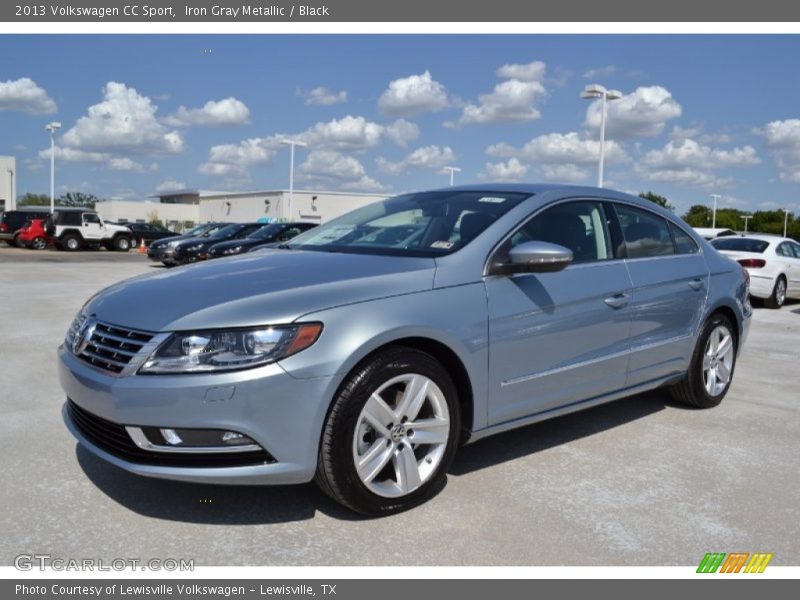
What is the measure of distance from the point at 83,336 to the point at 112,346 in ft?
1.04

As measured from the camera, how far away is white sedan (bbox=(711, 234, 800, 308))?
13.0 meters

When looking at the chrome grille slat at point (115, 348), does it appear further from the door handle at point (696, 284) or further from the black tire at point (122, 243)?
the black tire at point (122, 243)

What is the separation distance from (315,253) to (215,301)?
1027mm

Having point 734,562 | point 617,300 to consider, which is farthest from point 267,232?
point 734,562

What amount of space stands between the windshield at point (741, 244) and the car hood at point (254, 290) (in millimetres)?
11567

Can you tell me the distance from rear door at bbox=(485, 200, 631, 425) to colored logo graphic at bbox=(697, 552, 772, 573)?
1.17 metres

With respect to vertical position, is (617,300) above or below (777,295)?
above

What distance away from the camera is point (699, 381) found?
530 cm

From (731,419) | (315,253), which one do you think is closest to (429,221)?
(315,253)

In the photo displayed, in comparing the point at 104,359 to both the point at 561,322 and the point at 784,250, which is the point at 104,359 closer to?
the point at 561,322

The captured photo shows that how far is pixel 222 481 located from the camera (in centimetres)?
304

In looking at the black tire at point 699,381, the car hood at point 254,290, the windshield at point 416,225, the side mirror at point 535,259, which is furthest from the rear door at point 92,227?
the side mirror at point 535,259
